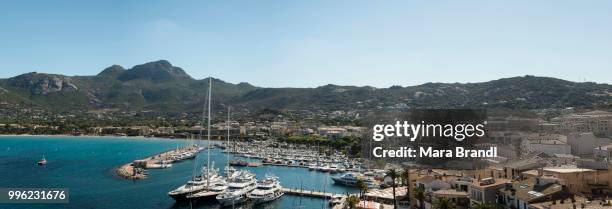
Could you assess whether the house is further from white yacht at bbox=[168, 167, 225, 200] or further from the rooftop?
white yacht at bbox=[168, 167, 225, 200]

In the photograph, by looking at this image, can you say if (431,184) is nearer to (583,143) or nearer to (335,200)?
(335,200)

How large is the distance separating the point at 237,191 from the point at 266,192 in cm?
299

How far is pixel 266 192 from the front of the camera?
48844mm

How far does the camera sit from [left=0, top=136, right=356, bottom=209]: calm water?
158ft

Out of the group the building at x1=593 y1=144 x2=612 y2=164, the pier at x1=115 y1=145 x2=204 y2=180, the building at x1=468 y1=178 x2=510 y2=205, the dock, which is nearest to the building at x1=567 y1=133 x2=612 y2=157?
the building at x1=593 y1=144 x2=612 y2=164

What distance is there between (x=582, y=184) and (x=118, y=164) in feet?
238

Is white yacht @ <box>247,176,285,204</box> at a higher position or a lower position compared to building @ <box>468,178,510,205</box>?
lower

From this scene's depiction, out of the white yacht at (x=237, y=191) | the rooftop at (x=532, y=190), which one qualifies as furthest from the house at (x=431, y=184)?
the white yacht at (x=237, y=191)

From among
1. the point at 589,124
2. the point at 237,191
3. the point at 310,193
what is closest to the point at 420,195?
the point at 237,191

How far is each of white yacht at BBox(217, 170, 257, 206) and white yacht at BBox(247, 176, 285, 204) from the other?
820 mm

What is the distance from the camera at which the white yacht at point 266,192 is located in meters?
48.1

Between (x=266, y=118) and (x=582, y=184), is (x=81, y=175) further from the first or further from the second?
(x=266, y=118)

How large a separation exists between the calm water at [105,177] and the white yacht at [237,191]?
1.73 metres

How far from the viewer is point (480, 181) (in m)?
29.8
